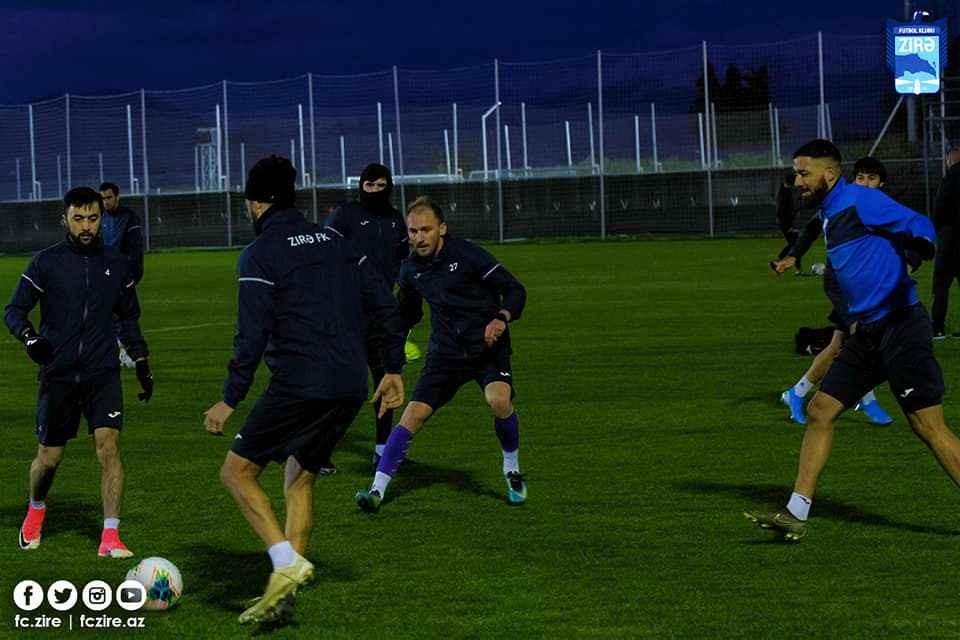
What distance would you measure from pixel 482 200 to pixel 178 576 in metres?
43.1

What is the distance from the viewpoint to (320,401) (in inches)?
292

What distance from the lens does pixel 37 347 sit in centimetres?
887

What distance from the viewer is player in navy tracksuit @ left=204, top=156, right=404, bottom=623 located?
7.26 meters

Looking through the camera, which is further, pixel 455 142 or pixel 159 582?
pixel 455 142

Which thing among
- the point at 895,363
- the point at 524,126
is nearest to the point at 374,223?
the point at 895,363

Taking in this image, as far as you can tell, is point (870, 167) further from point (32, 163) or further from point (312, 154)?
point (32, 163)

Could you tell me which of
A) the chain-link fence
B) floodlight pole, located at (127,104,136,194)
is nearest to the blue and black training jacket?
the chain-link fence

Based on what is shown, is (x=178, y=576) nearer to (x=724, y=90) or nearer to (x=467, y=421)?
(x=467, y=421)

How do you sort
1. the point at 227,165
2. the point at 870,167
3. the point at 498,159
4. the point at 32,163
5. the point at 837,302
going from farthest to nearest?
the point at 32,163 → the point at 227,165 → the point at 498,159 → the point at 870,167 → the point at 837,302

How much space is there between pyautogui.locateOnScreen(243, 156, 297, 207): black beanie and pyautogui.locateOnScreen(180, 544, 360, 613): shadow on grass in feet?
6.22

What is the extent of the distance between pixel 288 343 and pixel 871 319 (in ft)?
11.4

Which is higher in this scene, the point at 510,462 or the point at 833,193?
the point at 833,193

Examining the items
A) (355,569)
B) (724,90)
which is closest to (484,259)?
(355,569)

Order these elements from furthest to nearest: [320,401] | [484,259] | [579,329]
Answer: [579,329]
[484,259]
[320,401]
